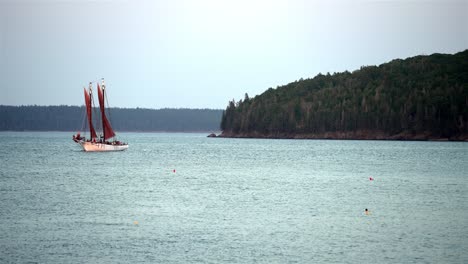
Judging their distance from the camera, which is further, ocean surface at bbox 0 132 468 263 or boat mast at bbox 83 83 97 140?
boat mast at bbox 83 83 97 140

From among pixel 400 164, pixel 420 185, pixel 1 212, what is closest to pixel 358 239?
pixel 1 212

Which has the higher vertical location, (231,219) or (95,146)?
(95,146)

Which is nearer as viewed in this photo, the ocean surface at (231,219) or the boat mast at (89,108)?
the ocean surface at (231,219)

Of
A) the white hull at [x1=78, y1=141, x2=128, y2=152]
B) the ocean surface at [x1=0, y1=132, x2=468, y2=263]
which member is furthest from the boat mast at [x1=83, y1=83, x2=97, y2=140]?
the ocean surface at [x1=0, y1=132, x2=468, y2=263]

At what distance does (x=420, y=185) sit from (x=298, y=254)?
35.2 metres

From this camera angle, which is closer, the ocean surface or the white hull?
the ocean surface

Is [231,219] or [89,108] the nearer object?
[231,219]

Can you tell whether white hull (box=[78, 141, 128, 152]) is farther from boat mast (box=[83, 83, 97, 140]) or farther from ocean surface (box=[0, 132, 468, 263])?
ocean surface (box=[0, 132, 468, 263])

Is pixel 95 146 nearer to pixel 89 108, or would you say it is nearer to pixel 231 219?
pixel 89 108

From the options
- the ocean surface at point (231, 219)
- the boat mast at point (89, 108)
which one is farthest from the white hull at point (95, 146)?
the ocean surface at point (231, 219)

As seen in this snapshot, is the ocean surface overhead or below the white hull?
below

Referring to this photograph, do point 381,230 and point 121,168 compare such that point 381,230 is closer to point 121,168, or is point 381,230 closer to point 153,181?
point 153,181

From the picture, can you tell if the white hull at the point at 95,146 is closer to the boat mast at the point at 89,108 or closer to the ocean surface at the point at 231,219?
the boat mast at the point at 89,108

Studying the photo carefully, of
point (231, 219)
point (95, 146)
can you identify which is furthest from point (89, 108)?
point (231, 219)
